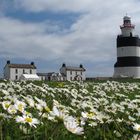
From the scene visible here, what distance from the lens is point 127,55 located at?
258ft

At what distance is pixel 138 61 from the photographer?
80625 mm

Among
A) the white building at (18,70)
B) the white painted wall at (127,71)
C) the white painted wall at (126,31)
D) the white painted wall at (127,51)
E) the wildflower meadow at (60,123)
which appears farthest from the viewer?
the white building at (18,70)

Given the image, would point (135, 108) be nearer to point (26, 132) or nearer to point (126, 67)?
point (26, 132)

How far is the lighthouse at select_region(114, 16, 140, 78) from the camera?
78.6 meters

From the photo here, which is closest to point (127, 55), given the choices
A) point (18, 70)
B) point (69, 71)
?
point (69, 71)

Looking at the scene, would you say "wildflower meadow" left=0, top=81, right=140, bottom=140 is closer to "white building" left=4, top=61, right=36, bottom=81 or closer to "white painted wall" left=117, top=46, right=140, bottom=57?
"white painted wall" left=117, top=46, right=140, bottom=57

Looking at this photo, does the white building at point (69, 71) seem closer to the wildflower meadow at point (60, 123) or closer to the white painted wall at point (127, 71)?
the white painted wall at point (127, 71)

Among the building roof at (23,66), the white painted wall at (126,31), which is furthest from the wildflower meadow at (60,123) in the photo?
the building roof at (23,66)

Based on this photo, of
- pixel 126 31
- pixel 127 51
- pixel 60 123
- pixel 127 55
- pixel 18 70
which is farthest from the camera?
pixel 18 70

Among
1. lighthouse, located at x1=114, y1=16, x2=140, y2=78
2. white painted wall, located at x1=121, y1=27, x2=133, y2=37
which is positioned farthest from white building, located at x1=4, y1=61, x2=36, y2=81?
lighthouse, located at x1=114, y1=16, x2=140, y2=78

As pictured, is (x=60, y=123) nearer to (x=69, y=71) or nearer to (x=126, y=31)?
(x=126, y=31)

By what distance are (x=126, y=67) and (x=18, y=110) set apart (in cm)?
7495

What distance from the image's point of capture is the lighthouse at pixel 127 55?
7862 cm

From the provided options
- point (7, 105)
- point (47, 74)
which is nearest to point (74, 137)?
point (7, 105)
